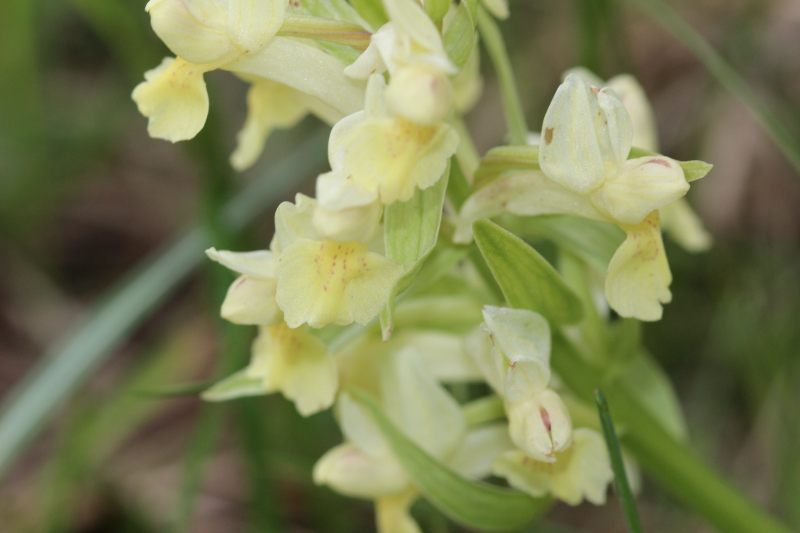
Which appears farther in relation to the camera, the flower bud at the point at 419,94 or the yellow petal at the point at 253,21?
the yellow petal at the point at 253,21

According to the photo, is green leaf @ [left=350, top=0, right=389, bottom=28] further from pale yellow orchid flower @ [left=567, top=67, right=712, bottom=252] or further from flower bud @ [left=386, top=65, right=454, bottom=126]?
pale yellow orchid flower @ [left=567, top=67, right=712, bottom=252]

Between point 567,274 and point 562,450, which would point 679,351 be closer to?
point 567,274

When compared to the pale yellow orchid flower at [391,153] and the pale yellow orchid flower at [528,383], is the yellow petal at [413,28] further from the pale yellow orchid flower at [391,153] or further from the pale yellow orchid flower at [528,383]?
the pale yellow orchid flower at [528,383]

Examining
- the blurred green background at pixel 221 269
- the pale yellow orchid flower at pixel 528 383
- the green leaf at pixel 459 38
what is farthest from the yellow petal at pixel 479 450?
the green leaf at pixel 459 38

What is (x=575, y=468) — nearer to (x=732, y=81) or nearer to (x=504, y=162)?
(x=504, y=162)

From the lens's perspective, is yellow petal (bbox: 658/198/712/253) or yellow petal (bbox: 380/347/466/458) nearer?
yellow petal (bbox: 380/347/466/458)

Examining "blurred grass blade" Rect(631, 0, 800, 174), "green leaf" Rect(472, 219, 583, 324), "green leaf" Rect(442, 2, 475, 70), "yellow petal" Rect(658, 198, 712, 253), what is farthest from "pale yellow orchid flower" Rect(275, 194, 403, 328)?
"blurred grass blade" Rect(631, 0, 800, 174)

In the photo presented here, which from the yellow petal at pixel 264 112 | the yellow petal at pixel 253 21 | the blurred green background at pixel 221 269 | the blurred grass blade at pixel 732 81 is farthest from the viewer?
the blurred green background at pixel 221 269
